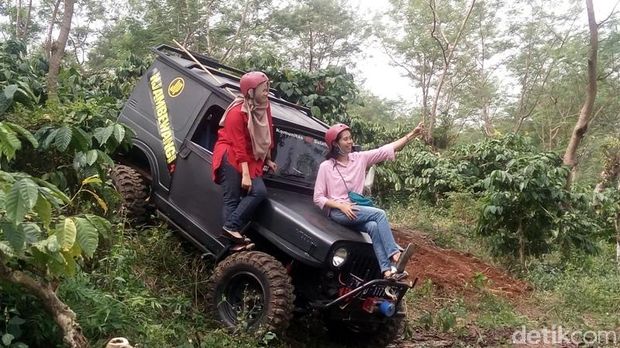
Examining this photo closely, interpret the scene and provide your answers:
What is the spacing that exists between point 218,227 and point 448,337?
245 centimetres

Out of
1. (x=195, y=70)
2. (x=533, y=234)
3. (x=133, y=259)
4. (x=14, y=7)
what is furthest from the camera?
(x=14, y=7)

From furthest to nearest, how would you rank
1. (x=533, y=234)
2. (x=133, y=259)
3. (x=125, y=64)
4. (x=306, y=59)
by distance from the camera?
(x=306, y=59), (x=125, y=64), (x=533, y=234), (x=133, y=259)

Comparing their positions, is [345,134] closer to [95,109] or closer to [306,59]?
[95,109]

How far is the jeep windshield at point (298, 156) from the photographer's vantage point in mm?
5570

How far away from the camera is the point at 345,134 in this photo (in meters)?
5.24

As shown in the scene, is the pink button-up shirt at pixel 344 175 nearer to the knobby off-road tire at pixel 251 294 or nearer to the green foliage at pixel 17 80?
the knobby off-road tire at pixel 251 294

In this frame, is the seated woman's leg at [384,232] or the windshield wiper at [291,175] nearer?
the seated woman's leg at [384,232]

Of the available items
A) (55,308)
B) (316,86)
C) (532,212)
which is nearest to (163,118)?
(55,308)

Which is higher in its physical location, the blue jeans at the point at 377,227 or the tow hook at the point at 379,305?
the blue jeans at the point at 377,227

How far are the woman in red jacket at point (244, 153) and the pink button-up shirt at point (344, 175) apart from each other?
479 mm

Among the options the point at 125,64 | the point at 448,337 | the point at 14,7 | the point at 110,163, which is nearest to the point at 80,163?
the point at 110,163

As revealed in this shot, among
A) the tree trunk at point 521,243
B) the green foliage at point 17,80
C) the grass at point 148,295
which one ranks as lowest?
the grass at point 148,295

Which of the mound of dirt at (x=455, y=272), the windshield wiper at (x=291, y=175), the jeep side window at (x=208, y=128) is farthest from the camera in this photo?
the mound of dirt at (x=455, y=272)

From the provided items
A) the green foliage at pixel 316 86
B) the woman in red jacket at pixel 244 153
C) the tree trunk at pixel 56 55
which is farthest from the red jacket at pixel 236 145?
the green foliage at pixel 316 86
